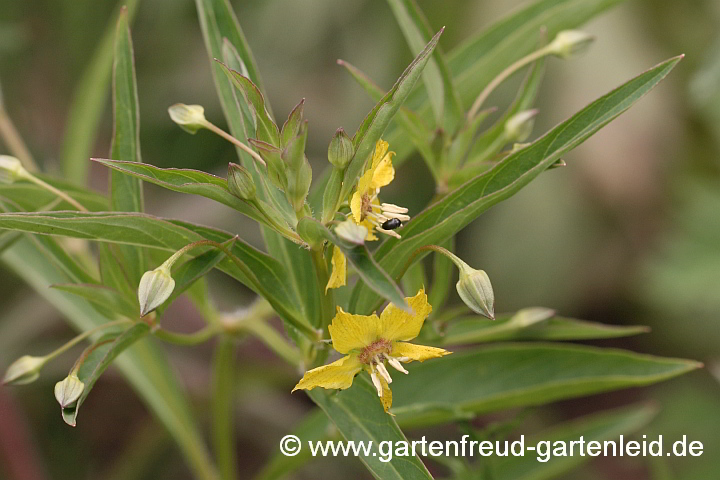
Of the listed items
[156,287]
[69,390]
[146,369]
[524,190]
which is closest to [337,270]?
[156,287]

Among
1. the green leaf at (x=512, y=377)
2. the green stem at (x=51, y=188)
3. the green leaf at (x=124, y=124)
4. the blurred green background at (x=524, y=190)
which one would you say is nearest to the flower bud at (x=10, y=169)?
the green stem at (x=51, y=188)

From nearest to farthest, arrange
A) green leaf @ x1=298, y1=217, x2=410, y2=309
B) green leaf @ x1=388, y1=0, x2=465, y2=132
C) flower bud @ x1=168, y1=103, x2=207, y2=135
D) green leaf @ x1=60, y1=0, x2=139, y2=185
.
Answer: green leaf @ x1=298, y1=217, x2=410, y2=309 < flower bud @ x1=168, y1=103, x2=207, y2=135 < green leaf @ x1=388, y1=0, x2=465, y2=132 < green leaf @ x1=60, y1=0, x2=139, y2=185

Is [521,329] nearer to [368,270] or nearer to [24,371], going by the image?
[368,270]

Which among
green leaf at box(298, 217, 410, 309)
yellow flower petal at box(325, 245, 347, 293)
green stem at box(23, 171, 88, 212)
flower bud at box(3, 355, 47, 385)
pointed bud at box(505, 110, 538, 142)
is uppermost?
pointed bud at box(505, 110, 538, 142)

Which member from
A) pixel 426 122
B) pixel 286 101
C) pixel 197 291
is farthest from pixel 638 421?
pixel 286 101

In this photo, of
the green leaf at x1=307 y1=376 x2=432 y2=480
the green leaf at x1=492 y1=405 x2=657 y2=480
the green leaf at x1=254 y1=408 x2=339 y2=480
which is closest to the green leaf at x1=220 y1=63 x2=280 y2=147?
the green leaf at x1=307 y1=376 x2=432 y2=480

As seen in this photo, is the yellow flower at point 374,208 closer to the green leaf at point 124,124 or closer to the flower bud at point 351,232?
the flower bud at point 351,232

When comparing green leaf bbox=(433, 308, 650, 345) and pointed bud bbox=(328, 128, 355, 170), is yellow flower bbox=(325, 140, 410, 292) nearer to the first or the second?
pointed bud bbox=(328, 128, 355, 170)

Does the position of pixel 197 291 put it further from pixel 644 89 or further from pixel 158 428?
pixel 158 428
